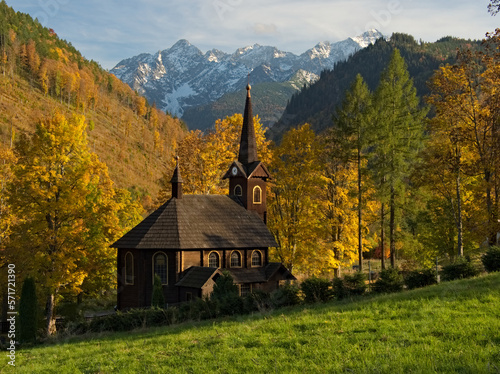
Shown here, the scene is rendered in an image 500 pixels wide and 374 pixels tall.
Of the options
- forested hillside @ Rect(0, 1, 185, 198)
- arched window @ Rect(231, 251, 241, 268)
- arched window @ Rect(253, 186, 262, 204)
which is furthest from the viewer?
forested hillside @ Rect(0, 1, 185, 198)

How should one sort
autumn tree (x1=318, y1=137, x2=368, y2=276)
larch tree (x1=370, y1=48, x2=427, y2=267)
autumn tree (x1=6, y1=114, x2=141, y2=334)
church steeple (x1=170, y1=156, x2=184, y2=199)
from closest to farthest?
autumn tree (x1=6, y1=114, x2=141, y2=334) < larch tree (x1=370, y1=48, x2=427, y2=267) < church steeple (x1=170, y1=156, x2=184, y2=199) < autumn tree (x1=318, y1=137, x2=368, y2=276)

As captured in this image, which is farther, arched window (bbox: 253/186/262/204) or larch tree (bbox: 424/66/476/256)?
arched window (bbox: 253/186/262/204)

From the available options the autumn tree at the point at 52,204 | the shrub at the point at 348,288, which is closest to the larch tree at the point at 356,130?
the shrub at the point at 348,288

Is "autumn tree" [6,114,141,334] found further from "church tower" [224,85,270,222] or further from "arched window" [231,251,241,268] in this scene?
"church tower" [224,85,270,222]

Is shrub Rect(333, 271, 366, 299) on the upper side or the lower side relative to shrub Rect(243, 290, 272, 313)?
upper

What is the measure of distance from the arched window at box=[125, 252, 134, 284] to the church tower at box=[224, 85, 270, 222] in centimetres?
962

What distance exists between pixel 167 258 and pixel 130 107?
16354cm

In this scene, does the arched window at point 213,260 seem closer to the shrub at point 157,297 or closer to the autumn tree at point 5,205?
the shrub at point 157,297

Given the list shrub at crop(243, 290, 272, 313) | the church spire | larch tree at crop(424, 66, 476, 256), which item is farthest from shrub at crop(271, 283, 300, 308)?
the church spire

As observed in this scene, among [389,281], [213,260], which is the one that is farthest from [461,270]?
[213,260]

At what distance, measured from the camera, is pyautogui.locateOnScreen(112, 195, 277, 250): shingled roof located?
30.9m

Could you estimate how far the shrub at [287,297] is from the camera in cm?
1923

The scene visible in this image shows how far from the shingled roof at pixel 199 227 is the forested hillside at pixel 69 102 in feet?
210

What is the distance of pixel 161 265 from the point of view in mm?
31047
